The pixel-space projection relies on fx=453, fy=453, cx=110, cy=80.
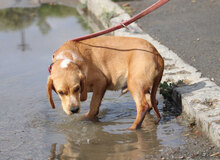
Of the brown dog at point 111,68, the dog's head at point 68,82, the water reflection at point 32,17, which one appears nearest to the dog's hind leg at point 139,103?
the brown dog at point 111,68

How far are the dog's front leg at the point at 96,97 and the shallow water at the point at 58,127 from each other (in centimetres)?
12

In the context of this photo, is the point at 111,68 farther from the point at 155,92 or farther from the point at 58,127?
the point at 58,127

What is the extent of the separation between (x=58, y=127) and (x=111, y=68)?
1067 mm

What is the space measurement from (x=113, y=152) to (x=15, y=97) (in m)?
Result: 2.63

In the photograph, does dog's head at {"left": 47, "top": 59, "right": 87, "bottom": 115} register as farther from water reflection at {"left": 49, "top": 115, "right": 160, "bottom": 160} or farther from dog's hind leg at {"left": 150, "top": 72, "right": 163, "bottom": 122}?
dog's hind leg at {"left": 150, "top": 72, "right": 163, "bottom": 122}

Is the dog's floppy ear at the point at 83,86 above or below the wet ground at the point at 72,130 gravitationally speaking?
above

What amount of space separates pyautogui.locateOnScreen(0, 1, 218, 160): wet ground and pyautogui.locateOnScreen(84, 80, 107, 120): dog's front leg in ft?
0.40

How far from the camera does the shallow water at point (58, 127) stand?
527 centimetres

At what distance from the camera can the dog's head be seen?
17.6 ft

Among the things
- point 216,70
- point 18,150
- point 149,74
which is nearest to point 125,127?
point 149,74

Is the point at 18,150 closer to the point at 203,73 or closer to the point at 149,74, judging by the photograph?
the point at 149,74

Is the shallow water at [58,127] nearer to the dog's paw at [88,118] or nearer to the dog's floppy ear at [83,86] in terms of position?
the dog's paw at [88,118]

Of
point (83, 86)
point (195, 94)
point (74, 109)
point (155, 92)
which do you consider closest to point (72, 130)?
point (74, 109)

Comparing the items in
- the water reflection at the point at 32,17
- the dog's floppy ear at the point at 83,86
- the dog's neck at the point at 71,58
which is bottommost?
the water reflection at the point at 32,17
